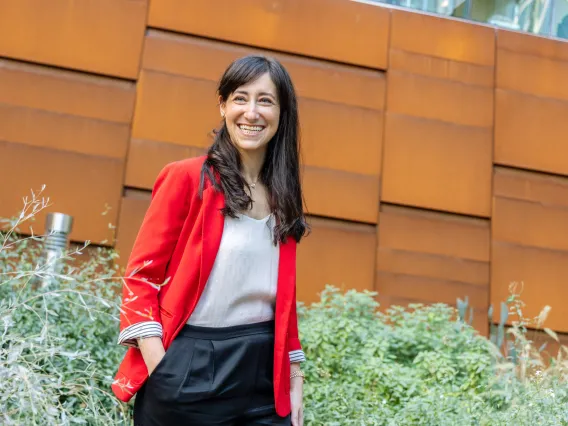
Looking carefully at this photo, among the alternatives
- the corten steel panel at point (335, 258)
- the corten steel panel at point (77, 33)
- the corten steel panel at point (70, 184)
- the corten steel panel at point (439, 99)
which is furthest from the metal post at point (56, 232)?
the corten steel panel at point (439, 99)

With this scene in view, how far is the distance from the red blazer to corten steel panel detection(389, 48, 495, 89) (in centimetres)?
444

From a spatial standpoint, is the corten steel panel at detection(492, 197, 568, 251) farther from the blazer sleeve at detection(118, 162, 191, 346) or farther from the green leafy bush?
the blazer sleeve at detection(118, 162, 191, 346)

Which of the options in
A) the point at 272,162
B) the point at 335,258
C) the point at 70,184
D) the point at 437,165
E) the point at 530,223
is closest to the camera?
the point at 272,162

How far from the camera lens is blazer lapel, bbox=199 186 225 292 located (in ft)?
6.24

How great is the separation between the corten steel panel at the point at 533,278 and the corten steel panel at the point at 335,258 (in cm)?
102

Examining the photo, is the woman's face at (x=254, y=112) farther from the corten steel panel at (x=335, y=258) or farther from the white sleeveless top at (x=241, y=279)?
the corten steel panel at (x=335, y=258)

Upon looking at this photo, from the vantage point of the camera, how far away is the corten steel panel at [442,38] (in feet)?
20.4

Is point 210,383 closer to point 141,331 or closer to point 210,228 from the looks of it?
point 141,331

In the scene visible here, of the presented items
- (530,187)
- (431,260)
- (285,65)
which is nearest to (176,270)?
(285,65)

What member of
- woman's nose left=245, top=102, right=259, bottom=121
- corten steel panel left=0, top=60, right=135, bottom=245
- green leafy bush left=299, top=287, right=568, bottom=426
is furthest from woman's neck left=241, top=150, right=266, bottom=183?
corten steel panel left=0, top=60, right=135, bottom=245

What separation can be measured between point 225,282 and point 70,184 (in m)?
3.75

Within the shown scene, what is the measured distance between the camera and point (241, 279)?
76.4 inches

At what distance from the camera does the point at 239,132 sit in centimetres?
205

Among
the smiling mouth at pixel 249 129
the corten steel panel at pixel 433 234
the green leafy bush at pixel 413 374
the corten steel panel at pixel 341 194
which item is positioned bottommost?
the green leafy bush at pixel 413 374
